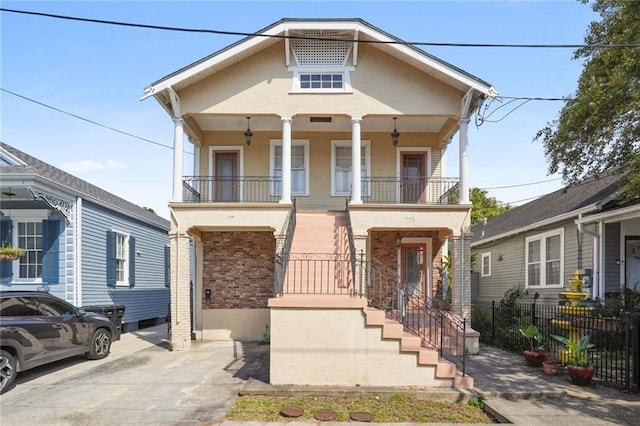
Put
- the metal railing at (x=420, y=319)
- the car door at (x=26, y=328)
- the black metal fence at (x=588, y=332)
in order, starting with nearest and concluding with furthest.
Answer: the black metal fence at (x=588, y=332) < the car door at (x=26, y=328) < the metal railing at (x=420, y=319)

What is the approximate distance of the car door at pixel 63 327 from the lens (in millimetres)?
8977

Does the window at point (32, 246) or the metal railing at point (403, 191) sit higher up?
the metal railing at point (403, 191)

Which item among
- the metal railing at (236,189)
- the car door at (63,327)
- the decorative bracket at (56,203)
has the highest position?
the metal railing at (236,189)

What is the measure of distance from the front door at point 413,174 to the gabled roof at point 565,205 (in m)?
3.82

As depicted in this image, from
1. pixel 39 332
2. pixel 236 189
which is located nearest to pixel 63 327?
pixel 39 332

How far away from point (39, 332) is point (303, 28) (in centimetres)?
880

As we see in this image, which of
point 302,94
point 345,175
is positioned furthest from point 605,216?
point 302,94

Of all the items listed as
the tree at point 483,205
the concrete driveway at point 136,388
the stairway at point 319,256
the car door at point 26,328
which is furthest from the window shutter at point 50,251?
the tree at point 483,205

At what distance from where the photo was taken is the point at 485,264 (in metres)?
21.9

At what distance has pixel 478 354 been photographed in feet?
35.9

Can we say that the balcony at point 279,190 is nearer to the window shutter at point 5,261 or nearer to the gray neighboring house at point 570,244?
the gray neighboring house at point 570,244

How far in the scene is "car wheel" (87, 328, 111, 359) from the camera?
33.8ft

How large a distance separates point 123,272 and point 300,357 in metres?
10.3

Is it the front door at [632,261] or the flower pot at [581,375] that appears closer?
the flower pot at [581,375]
